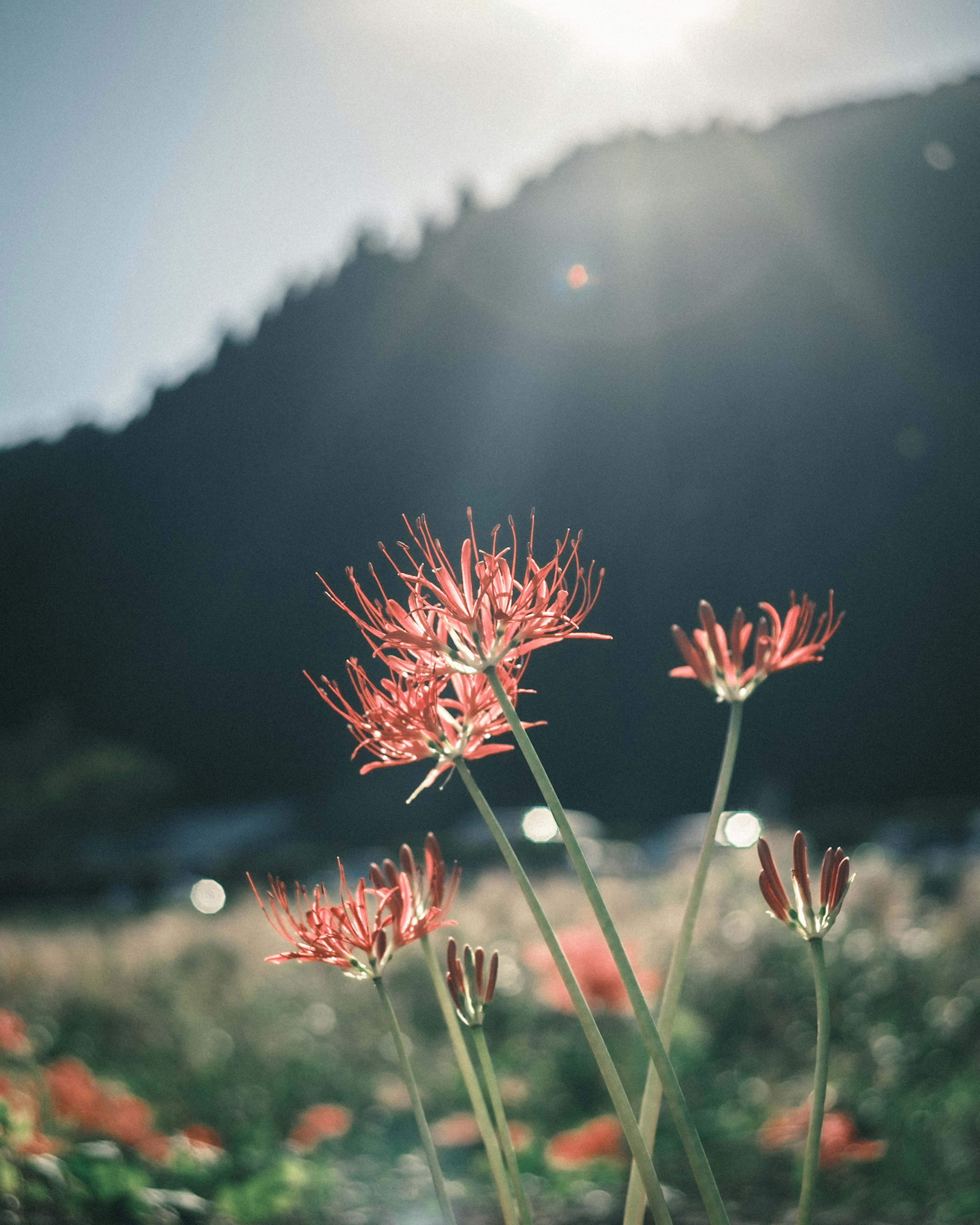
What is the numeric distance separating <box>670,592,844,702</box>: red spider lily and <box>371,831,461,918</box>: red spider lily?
0.27 metres

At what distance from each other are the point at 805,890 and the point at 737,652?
0.19m

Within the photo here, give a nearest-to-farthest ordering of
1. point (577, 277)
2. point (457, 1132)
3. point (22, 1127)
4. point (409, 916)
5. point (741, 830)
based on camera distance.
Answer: point (409, 916) → point (22, 1127) → point (457, 1132) → point (741, 830) → point (577, 277)

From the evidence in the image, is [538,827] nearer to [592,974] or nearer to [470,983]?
[592,974]

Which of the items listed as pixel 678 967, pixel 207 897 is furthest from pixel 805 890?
pixel 207 897

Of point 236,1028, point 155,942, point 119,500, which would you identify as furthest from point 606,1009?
point 119,500

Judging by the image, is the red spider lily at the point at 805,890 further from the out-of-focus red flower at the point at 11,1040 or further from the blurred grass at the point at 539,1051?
the out-of-focus red flower at the point at 11,1040

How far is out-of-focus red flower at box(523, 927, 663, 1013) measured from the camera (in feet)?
7.48

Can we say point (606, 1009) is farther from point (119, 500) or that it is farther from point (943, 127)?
point (119, 500)

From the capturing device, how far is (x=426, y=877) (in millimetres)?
787

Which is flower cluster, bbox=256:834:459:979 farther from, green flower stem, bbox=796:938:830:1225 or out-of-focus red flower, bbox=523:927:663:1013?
out-of-focus red flower, bbox=523:927:663:1013

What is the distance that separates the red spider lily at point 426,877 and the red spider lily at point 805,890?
256 mm

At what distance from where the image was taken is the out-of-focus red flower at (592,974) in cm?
228

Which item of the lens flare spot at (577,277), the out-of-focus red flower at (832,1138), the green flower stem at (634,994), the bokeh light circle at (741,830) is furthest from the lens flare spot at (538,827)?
the lens flare spot at (577,277)

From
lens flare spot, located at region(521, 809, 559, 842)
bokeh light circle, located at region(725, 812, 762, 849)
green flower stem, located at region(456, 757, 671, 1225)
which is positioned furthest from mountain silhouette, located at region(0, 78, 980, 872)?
green flower stem, located at region(456, 757, 671, 1225)
